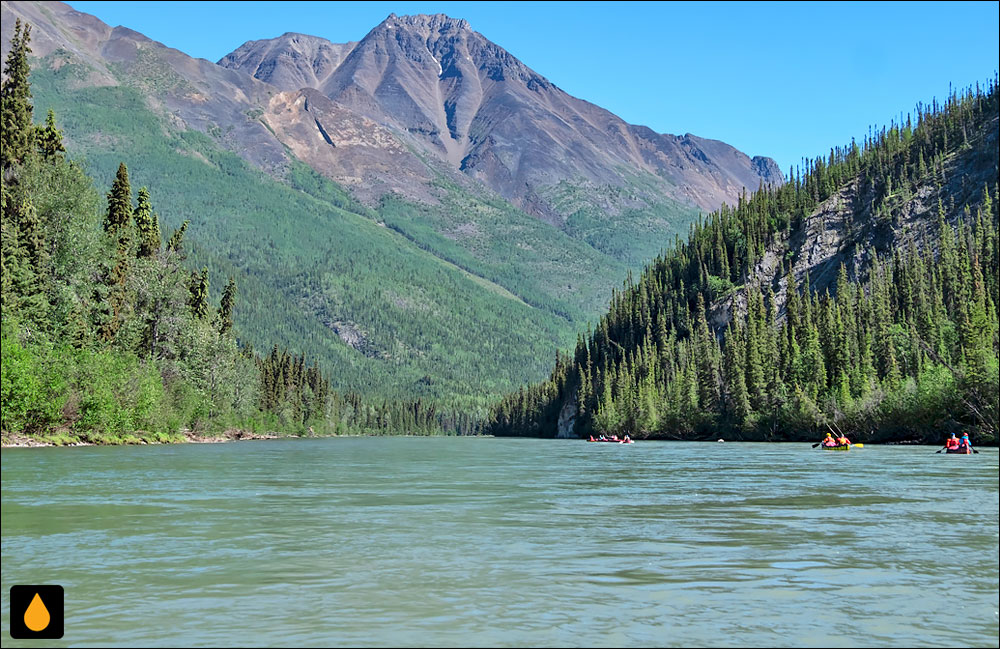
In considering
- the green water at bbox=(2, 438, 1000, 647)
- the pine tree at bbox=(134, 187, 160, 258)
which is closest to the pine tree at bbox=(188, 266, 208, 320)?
the pine tree at bbox=(134, 187, 160, 258)

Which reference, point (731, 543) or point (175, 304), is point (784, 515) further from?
point (175, 304)

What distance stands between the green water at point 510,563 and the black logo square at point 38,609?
8306mm

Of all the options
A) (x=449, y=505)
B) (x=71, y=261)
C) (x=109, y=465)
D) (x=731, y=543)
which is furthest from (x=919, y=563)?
(x=71, y=261)

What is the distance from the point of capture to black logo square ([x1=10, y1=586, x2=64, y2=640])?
9023mm

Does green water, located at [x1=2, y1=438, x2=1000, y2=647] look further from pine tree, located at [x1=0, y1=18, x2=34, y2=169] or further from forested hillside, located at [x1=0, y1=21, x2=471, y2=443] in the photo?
pine tree, located at [x1=0, y1=18, x2=34, y2=169]

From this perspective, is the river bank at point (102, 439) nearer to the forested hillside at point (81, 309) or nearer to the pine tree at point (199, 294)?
the forested hillside at point (81, 309)

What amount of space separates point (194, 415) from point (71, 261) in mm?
41266

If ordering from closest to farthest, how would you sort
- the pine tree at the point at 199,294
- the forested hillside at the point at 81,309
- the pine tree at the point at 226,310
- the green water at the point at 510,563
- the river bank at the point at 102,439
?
the green water at the point at 510,563
the river bank at the point at 102,439
the forested hillside at the point at 81,309
the pine tree at the point at 199,294
the pine tree at the point at 226,310

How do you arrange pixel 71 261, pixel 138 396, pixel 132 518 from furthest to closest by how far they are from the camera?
pixel 138 396
pixel 71 261
pixel 132 518

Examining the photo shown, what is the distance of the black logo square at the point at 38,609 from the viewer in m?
9.02

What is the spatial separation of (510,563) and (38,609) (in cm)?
1766

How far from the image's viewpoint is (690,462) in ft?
267

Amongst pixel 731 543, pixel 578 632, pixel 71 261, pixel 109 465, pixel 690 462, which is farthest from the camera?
pixel 71 261

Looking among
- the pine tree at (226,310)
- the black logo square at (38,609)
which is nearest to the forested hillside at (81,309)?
the pine tree at (226,310)
